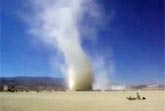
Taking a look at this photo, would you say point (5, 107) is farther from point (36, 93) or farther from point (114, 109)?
point (36, 93)

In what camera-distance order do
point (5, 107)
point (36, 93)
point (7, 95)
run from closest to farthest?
point (5, 107), point (7, 95), point (36, 93)

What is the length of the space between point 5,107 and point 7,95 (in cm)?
122

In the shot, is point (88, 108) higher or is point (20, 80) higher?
point (20, 80)

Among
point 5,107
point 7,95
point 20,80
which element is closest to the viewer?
point 5,107

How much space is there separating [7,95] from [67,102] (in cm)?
148

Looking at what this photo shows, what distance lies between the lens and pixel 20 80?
7879mm

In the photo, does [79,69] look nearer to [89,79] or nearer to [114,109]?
[89,79]

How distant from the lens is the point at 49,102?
26.8 ft

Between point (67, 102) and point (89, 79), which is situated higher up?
point (89, 79)

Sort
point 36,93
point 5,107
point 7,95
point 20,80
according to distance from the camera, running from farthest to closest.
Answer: point 36,93
point 7,95
point 20,80
point 5,107

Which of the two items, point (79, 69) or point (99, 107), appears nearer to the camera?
point (99, 107)

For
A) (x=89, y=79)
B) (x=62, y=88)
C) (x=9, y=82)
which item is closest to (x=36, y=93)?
(x=62, y=88)

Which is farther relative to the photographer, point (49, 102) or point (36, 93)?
point (36, 93)

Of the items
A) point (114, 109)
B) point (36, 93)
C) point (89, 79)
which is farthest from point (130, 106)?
point (36, 93)
